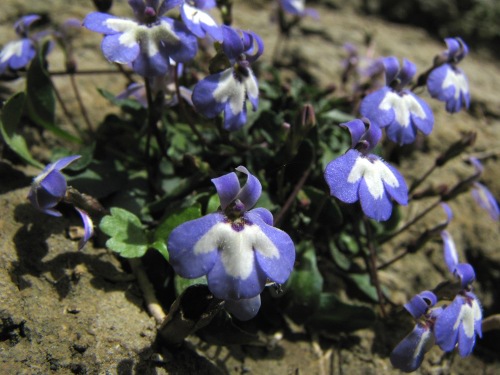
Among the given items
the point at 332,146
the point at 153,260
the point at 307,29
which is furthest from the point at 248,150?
the point at 307,29

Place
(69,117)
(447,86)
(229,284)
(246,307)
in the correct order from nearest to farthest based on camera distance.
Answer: (229,284) < (246,307) < (447,86) < (69,117)

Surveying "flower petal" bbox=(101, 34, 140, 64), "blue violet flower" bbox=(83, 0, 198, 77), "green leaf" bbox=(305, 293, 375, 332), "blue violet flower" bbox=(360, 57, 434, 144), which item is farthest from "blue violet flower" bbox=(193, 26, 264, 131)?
"green leaf" bbox=(305, 293, 375, 332)

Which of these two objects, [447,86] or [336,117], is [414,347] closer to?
[447,86]

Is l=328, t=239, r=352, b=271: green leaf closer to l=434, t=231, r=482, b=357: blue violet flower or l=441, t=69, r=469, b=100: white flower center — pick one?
l=434, t=231, r=482, b=357: blue violet flower

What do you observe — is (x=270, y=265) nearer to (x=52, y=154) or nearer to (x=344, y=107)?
(x=52, y=154)

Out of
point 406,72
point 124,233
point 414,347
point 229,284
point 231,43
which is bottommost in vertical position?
point 414,347

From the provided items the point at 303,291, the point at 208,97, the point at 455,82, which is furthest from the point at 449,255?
the point at 208,97

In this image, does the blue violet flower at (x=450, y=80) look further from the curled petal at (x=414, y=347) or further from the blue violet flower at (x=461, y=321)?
the curled petal at (x=414, y=347)

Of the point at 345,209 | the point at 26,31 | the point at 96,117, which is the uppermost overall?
the point at 26,31
